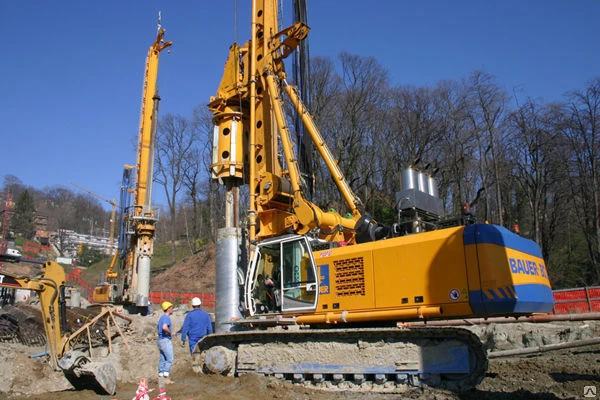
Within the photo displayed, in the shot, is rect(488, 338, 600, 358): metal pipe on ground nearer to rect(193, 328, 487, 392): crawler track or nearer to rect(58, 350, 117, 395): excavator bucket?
rect(193, 328, 487, 392): crawler track

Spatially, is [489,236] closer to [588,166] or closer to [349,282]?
[349,282]

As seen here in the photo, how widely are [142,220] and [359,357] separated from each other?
1525cm

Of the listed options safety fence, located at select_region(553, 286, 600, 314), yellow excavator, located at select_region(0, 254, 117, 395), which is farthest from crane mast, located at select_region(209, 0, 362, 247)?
safety fence, located at select_region(553, 286, 600, 314)

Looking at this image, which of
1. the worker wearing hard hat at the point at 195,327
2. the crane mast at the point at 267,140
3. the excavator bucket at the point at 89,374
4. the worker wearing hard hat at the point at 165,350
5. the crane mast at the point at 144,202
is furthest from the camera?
the crane mast at the point at 144,202

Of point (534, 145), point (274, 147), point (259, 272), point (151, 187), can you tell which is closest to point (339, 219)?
point (259, 272)

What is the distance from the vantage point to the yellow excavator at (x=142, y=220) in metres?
20.7

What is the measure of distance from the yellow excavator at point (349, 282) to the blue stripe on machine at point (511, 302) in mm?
15

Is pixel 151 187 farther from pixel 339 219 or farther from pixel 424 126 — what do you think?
pixel 424 126

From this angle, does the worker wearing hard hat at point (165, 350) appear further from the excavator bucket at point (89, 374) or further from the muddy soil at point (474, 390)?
the excavator bucket at point (89, 374)

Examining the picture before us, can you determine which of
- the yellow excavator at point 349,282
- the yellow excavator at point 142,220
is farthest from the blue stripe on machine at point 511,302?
the yellow excavator at point 142,220

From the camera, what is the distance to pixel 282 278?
9.30 m

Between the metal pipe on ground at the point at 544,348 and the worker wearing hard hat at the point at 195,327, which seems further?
the worker wearing hard hat at the point at 195,327

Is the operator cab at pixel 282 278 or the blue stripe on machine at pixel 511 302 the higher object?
the operator cab at pixel 282 278

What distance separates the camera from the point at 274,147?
12.3 meters
